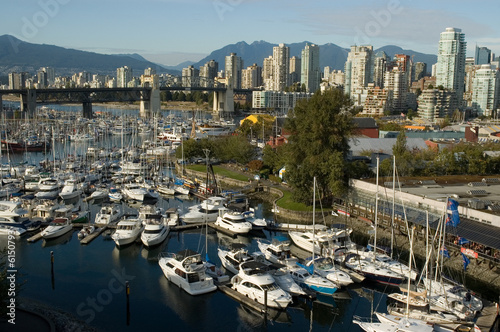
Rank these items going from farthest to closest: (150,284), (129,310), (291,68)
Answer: (291,68), (150,284), (129,310)

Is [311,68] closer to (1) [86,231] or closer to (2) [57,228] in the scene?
(1) [86,231]

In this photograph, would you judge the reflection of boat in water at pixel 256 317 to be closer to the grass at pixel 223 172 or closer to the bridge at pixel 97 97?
the grass at pixel 223 172

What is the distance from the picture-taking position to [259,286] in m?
12.7

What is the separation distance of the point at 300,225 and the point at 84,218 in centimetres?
889

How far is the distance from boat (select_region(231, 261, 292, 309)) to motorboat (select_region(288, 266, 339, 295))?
3.35 ft

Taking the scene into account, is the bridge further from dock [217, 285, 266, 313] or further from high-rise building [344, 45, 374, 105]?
dock [217, 285, 266, 313]

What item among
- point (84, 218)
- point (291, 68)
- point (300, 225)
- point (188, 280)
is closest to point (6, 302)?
point (188, 280)

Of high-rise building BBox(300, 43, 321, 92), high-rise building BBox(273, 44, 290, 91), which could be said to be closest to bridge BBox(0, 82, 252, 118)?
high-rise building BBox(273, 44, 290, 91)

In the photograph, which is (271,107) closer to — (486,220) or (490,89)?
(490,89)

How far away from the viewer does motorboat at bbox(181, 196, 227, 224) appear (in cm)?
2003

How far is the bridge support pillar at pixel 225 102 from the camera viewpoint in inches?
3936

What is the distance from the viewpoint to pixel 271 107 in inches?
3947

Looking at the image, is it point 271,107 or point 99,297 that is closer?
point 99,297

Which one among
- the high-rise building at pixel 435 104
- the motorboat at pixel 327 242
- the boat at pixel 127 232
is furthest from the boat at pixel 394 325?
the high-rise building at pixel 435 104
